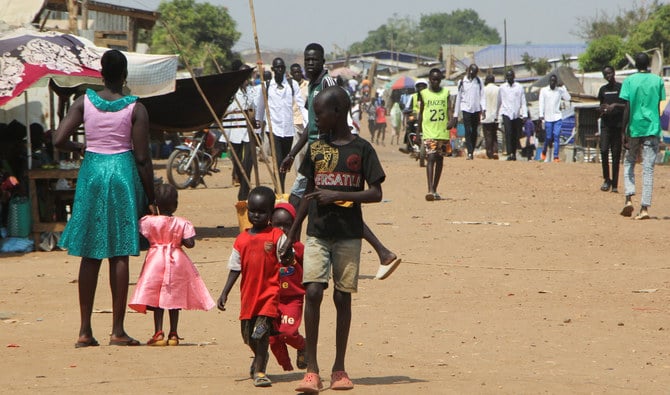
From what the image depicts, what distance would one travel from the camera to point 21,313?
795cm

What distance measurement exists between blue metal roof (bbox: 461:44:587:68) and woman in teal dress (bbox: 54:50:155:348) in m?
55.1

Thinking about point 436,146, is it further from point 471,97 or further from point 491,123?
point 491,123

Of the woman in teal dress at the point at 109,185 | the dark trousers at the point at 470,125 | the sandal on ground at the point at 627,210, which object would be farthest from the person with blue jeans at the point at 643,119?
the dark trousers at the point at 470,125

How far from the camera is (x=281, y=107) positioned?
13.3 meters

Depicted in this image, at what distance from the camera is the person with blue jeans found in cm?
1238

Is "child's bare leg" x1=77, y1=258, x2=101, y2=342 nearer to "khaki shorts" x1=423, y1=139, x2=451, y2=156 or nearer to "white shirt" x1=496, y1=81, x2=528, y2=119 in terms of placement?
"khaki shorts" x1=423, y1=139, x2=451, y2=156

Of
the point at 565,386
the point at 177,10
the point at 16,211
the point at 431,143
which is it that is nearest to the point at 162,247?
the point at 565,386

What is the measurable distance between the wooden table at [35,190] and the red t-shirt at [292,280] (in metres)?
6.35

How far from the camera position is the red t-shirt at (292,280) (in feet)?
17.9

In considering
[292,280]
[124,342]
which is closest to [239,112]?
[124,342]

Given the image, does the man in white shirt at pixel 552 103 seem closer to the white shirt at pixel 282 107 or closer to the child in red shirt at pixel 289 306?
the white shirt at pixel 282 107

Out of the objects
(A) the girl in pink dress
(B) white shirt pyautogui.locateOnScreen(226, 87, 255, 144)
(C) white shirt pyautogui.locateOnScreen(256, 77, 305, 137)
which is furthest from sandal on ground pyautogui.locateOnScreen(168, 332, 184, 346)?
(B) white shirt pyautogui.locateOnScreen(226, 87, 255, 144)

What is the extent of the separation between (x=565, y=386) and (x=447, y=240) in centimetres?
614

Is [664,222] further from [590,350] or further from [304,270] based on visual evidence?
[304,270]
